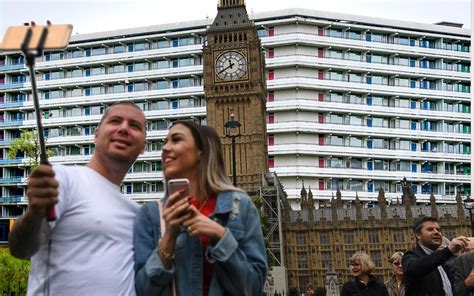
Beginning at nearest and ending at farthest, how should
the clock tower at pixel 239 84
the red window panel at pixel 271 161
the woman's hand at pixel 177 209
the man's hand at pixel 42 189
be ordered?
the man's hand at pixel 42 189
the woman's hand at pixel 177 209
the clock tower at pixel 239 84
the red window panel at pixel 271 161

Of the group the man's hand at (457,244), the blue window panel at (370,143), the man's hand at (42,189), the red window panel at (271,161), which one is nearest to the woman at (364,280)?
the man's hand at (457,244)

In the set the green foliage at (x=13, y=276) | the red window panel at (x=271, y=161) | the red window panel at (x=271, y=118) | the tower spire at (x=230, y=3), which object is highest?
the tower spire at (x=230, y=3)

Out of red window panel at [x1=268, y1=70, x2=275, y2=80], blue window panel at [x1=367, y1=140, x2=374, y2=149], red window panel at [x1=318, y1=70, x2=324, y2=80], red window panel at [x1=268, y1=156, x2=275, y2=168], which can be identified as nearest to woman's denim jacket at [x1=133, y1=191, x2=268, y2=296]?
red window panel at [x1=268, y1=156, x2=275, y2=168]

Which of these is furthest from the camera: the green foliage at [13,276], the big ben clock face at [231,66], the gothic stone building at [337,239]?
the big ben clock face at [231,66]

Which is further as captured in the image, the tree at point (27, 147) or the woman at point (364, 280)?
the tree at point (27, 147)

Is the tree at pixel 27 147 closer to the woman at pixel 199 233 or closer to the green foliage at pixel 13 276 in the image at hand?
the green foliage at pixel 13 276

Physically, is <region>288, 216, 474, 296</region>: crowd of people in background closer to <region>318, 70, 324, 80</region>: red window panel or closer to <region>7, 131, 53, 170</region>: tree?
<region>7, 131, 53, 170</region>: tree

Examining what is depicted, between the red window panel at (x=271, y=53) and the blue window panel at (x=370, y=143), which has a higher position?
the red window panel at (x=271, y=53)

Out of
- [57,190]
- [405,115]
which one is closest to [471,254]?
[57,190]

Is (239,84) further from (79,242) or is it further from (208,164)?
(79,242)

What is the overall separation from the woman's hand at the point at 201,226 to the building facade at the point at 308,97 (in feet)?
277

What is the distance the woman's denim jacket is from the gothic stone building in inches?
2895

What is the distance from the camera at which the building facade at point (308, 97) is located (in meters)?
90.6

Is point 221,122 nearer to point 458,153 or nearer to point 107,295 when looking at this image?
point 458,153
